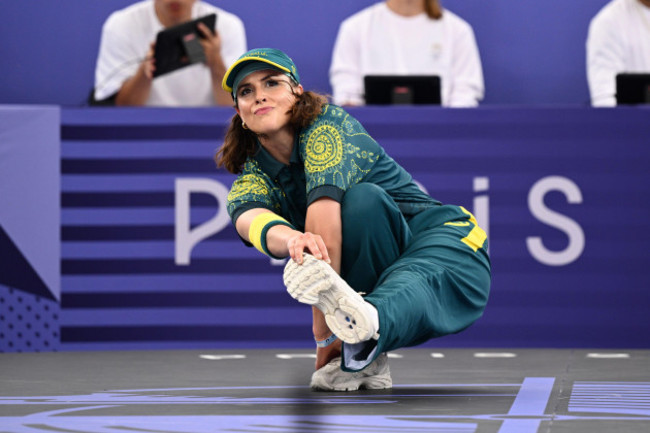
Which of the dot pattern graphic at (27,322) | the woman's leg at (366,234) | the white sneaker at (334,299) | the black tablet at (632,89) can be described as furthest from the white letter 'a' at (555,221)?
the white sneaker at (334,299)

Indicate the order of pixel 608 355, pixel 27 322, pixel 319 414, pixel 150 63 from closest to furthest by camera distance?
pixel 319 414 → pixel 608 355 → pixel 27 322 → pixel 150 63

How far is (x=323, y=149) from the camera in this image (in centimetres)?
289

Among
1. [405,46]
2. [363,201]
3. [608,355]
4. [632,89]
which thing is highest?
[405,46]

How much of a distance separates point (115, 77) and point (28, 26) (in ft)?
3.93

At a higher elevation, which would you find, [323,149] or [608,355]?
[323,149]

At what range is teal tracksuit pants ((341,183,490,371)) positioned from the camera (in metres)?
2.63

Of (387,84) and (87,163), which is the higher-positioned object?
(387,84)

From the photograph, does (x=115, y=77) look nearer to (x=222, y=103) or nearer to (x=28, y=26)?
(x=222, y=103)

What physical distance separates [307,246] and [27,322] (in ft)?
7.26

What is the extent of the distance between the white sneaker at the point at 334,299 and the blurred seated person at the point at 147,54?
2829 millimetres

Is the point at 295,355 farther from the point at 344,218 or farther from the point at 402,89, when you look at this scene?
the point at 344,218

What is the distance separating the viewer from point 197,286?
4.53 metres

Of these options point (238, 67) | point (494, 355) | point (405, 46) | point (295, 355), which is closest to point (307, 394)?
point (238, 67)

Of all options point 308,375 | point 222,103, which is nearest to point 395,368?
point 308,375
